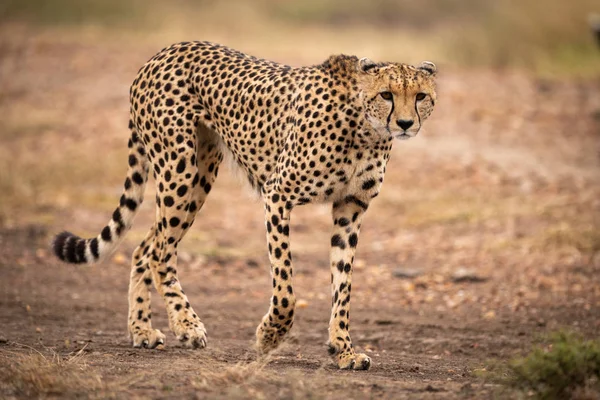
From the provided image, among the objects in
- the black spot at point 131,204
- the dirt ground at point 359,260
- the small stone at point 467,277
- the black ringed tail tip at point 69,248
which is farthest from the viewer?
the small stone at point 467,277

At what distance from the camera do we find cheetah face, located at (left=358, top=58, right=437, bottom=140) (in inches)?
183

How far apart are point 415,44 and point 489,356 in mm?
11819

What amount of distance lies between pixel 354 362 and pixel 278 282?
1.69 feet

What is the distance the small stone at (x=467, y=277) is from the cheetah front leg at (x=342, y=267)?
2.44 meters

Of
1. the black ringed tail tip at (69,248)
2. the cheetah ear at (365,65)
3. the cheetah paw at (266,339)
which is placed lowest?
the cheetah paw at (266,339)

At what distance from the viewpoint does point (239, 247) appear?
8453 mm

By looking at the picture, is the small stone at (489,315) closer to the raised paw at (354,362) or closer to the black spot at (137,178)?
the raised paw at (354,362)

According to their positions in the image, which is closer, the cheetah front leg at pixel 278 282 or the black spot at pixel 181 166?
the cheetah front leg at pixel 278 282

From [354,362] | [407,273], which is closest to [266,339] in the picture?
[354,362]

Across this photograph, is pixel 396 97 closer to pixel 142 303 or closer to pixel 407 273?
pixel 142 303

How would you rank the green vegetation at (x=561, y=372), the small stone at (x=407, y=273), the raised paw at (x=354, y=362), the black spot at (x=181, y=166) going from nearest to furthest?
the green vegetation at (x=561, y=372)
the raised paw at (x=354, y=362)
the black spot at (x=181, y=166)
the small stone at (x=407, y=273)

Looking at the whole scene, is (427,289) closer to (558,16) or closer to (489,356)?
Answer: (489,356)

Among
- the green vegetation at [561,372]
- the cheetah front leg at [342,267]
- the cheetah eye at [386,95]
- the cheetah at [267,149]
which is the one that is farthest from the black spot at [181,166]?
the green vegetation at [561,372]

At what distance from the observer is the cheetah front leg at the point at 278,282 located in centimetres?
486
